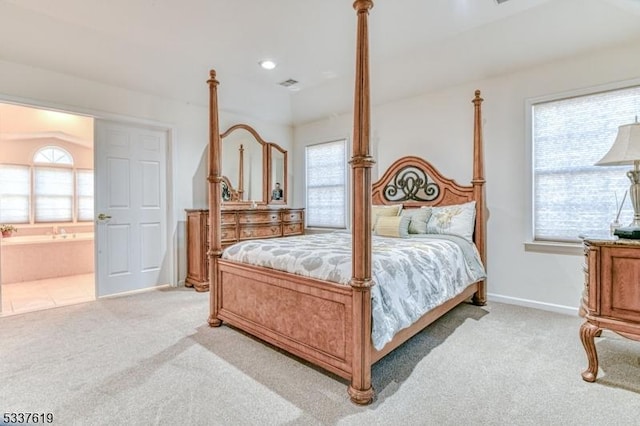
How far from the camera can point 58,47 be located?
3.24 m

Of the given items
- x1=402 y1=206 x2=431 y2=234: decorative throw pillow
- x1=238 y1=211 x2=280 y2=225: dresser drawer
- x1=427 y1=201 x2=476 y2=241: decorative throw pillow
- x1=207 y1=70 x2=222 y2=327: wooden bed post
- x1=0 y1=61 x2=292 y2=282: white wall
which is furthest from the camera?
x1=238 y1=211 x2=280 y2=225: dresser drawer

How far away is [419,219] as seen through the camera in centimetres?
372

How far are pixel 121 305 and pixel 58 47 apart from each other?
2698 millimetres

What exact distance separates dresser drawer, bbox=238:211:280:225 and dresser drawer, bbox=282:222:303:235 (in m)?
0.19

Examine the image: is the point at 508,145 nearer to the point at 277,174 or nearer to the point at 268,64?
the point at 268,64

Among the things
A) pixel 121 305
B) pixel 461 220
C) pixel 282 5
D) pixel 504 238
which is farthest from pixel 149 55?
pixel 504 238

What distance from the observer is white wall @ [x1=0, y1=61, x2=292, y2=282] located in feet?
10.9

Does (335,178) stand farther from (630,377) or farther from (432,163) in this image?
(630,377)

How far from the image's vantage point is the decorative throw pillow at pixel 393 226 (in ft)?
11.7

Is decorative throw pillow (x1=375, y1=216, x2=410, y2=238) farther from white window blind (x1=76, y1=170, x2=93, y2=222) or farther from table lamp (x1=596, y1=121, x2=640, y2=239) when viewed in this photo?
white window blind (x1=76, y1=170, x2=93, y2=222)

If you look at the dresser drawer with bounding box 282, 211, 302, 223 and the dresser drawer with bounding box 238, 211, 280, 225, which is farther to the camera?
the dresser drawer with bounding box 282, 211, 302, 223

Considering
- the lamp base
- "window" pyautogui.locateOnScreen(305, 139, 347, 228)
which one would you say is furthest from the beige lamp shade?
"window" pyautogui.locateOnScreen(305, 139, 347, 228)

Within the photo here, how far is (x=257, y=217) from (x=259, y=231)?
0.67ft

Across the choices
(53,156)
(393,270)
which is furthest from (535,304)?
(53,156)
